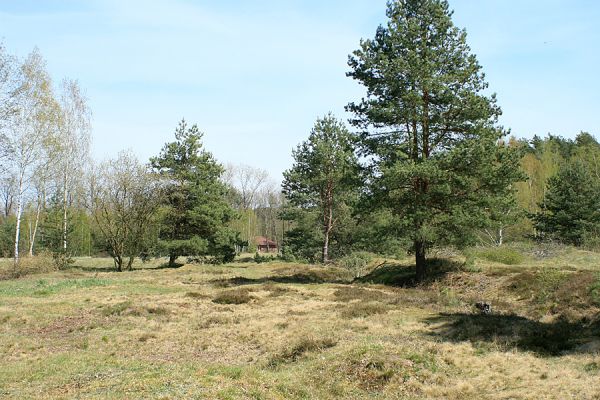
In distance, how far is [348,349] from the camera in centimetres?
1106

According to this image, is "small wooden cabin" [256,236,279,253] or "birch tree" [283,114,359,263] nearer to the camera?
"birch tree" [283,114,359,263]

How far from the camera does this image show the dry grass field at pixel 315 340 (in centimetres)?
877

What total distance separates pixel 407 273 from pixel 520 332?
13788 mm

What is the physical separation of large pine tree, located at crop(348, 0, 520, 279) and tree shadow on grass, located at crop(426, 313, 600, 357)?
7213 mm

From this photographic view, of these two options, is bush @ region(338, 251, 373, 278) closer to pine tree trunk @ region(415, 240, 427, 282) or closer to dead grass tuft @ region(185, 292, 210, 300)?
pine tree trunk @ region(415, 240, 427, 282)

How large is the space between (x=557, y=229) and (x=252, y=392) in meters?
38.2

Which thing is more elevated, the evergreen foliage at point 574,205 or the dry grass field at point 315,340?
the evergreen foliage at point 574,205

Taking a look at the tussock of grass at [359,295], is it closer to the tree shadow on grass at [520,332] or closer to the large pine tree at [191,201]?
the tree shadow on grass at [520,332]

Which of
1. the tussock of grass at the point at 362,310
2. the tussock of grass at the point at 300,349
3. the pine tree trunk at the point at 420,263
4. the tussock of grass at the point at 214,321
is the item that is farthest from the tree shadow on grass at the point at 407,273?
the tussock of grass at the point at 300,349

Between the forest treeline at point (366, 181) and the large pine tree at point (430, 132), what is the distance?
0.22 ft

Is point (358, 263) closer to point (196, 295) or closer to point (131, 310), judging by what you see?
point (196, 295)

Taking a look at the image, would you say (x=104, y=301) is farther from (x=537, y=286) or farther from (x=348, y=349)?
(x=537, y=286)

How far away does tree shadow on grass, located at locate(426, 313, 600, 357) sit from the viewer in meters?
11.2

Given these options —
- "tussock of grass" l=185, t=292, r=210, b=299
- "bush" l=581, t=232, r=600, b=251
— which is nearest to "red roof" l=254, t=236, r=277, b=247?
"bush" l=581, t=232, r=600, b=251
